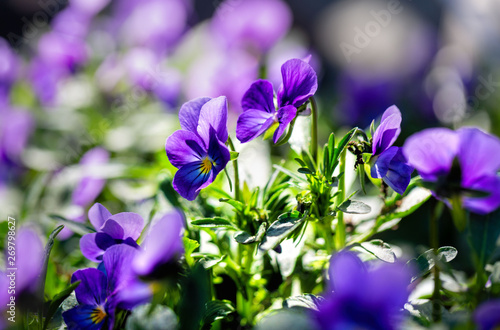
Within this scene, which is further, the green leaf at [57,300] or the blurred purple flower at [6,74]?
the blurred purple flower at [6,74]

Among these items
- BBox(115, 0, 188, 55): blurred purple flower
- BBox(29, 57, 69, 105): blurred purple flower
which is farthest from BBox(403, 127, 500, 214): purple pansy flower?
BBox(115, 0, 188, 55): blurred purple flower

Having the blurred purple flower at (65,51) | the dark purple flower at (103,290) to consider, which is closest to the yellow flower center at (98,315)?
the dark purple flower at (103,290)

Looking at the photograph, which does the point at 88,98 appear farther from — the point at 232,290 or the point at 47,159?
the point at 232,290

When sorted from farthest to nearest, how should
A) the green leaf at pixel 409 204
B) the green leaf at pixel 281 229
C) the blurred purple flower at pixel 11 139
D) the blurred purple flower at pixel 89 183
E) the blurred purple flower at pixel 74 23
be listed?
the blurred purple flower at pixel 74 23 < the blurred purple flower at pixel 11 139 < the blurred purple flower at pixel 89 183 < the green leaf at pixel 409 204 < the green leaf at pixel 281 229

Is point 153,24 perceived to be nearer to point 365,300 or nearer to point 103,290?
point 103,290

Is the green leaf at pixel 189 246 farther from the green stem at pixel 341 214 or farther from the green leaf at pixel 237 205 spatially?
the green stem at pixel 341 214

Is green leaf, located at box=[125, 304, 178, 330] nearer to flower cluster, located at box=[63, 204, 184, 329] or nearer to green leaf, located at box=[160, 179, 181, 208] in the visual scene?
flower cluster, located at box=[63, 204, 184, 329]
